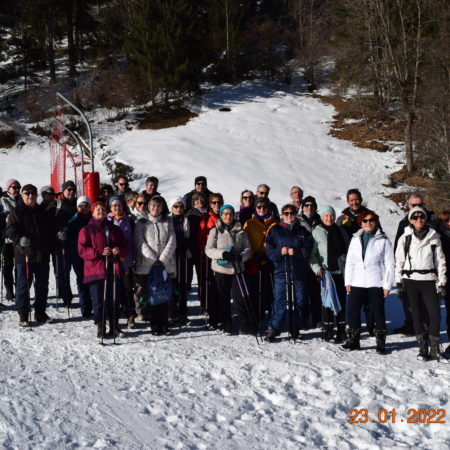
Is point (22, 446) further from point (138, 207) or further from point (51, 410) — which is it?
point (138, 207)

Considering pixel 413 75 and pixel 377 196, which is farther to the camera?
pixel 413 75

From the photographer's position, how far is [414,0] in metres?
25.3

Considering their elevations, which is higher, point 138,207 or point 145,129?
point 145,129

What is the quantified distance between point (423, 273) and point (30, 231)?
208 inches

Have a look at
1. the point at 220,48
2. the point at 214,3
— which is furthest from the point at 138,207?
the point at 214,3

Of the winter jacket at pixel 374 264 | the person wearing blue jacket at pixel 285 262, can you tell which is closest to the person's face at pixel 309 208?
the person wearing blue jacket at pixel 285 262

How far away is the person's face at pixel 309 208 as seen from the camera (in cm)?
700

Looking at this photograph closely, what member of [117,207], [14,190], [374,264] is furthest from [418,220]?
[14,190]

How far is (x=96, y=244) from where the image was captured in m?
6.22

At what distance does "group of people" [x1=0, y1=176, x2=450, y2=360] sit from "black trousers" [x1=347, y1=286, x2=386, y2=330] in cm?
1

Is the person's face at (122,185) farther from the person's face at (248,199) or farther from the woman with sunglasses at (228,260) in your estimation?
the woman with sunglasses at (228,260)

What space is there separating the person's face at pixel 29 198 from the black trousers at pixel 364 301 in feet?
15.1

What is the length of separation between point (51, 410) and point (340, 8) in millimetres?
35496

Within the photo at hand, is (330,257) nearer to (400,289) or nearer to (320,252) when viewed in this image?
(320,252)
